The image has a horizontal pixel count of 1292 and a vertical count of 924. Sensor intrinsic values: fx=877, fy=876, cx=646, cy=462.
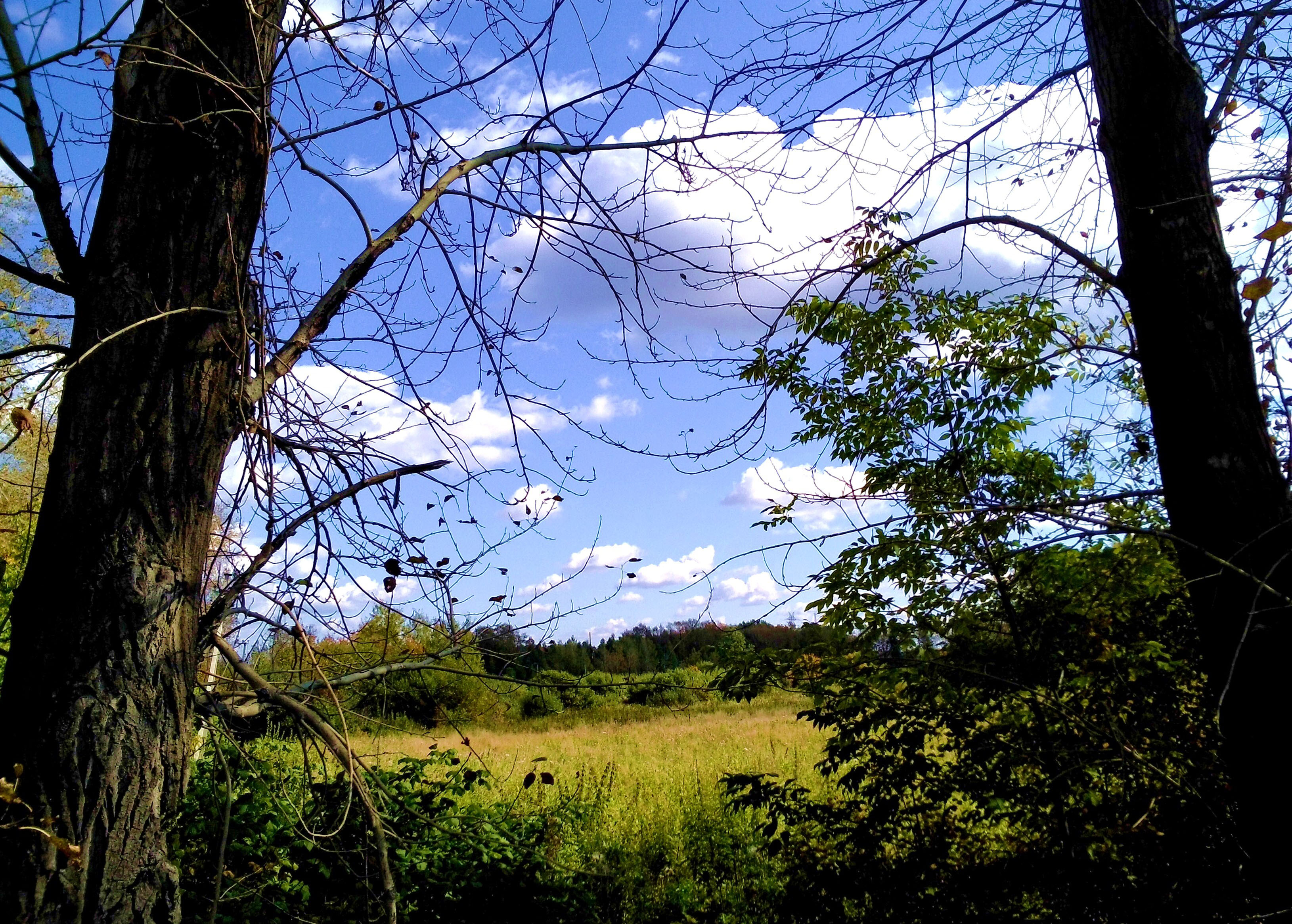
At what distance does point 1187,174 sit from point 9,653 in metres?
3.41

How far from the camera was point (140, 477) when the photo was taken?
2064mm

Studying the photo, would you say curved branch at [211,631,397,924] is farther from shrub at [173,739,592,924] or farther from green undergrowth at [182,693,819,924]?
shrub at [173,739,592,924]

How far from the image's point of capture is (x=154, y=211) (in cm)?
218

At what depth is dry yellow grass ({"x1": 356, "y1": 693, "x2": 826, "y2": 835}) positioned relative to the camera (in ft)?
28.2

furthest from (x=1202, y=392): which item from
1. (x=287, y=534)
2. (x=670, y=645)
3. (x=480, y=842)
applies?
(x=480, y=842)

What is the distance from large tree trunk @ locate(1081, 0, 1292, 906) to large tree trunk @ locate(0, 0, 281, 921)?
247 cm

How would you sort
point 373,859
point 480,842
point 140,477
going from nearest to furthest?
point 140,477 < point 373,859 < point 480,842

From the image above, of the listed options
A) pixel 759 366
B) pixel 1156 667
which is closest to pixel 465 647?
pixel 759 366

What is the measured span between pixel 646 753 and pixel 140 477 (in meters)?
10.9

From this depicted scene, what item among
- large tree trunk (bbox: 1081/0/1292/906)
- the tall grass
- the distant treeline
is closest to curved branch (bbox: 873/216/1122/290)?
large tree trunk (bbox: 1081/0/1292/906)

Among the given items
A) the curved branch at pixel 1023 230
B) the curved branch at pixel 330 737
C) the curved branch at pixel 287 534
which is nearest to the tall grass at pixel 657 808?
the curved branch at pixel 330 737

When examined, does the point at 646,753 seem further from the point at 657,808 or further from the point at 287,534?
the point at 287,534

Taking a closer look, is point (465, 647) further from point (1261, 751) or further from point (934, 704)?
point (934, 704)

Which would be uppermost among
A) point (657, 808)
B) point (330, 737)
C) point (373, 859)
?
point (330, 737)
